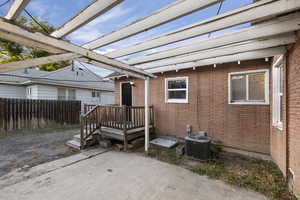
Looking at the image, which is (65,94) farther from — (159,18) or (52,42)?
(159,18)

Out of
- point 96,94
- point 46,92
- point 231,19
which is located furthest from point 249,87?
point 96,94

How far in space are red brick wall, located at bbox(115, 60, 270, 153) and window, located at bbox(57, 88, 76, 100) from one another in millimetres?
8039

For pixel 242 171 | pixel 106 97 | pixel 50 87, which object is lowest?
pixel 242 171

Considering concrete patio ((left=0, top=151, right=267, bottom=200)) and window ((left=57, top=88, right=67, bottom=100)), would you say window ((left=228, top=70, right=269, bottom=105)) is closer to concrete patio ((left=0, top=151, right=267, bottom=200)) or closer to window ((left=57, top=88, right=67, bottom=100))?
concrete patio ((left=0, top=151, right=267, bottom=200))

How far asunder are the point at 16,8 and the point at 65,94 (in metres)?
10.5

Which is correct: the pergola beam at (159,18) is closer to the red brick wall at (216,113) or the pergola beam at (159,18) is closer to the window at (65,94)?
the red brick wall at (216,113)

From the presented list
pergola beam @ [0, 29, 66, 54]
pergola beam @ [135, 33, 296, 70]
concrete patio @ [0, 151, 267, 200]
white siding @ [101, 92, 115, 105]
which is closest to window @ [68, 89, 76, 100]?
white siding @ [101, 92, 115, 105]

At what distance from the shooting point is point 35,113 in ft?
28.1

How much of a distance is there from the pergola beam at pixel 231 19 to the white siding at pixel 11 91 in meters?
12.4

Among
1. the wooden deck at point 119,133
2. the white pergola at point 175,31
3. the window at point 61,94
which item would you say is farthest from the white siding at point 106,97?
the white pergola at point 175,31

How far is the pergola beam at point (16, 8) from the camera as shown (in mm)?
1730

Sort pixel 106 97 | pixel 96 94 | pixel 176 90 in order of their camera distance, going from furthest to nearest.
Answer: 1. pixel 106 97
2. pixel 96 94
3. pixel 176 90

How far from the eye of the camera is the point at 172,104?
20.5 feet

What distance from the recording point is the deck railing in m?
5.38
